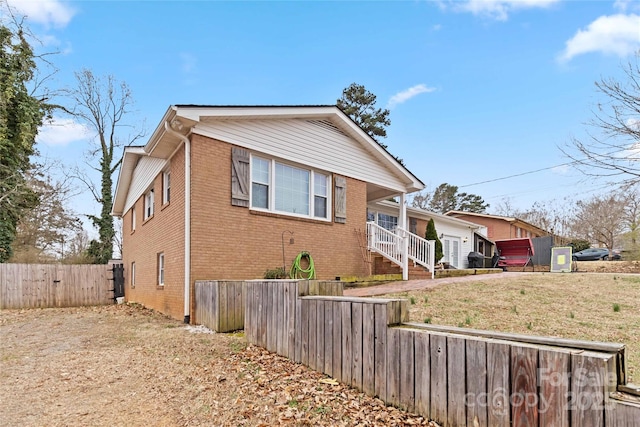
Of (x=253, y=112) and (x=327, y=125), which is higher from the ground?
(x=327, y=125)

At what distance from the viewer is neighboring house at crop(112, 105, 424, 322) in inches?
310

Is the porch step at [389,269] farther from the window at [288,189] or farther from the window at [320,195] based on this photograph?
the window at [288,189]

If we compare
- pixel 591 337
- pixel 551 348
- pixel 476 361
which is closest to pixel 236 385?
pixel 476 361

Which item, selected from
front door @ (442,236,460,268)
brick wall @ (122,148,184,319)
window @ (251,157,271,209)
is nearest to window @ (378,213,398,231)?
front door @ (442,236,460,268)

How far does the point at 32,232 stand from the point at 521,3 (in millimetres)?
25255

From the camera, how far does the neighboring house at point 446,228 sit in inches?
642

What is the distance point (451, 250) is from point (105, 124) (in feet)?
76.8

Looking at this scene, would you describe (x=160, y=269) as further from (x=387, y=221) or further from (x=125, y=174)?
(x=387, y=221)

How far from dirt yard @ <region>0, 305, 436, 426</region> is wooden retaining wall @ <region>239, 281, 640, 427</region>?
0.23m

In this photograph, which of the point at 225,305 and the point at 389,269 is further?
the point at 389,269

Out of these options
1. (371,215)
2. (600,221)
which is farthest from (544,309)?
(600,221)

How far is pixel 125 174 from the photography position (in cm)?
1467

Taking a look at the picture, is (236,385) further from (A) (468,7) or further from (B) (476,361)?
(A) (468,7)

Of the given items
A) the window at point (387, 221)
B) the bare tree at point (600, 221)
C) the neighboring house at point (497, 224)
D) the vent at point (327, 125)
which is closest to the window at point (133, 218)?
the vent at point (327, 125)
